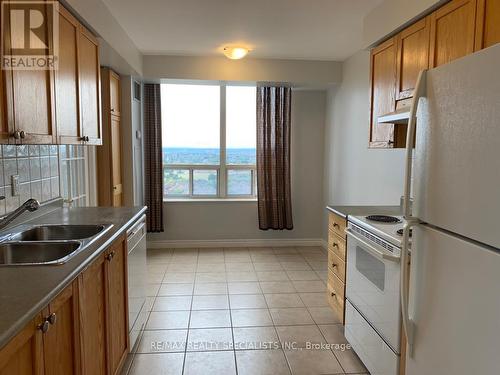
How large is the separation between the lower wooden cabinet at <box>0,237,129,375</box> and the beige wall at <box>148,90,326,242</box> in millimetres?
2889

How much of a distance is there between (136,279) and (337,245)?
1519mm

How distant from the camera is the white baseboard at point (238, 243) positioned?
202 inches

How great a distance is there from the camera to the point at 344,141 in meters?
4.46

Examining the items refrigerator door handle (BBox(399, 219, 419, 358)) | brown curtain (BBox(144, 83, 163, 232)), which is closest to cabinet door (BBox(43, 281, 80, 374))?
refrigerator door handle (BBox(399, 219, 419, 358))

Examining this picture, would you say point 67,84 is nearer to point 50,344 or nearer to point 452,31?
point 50,344

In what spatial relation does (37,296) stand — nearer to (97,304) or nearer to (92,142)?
(97,304)

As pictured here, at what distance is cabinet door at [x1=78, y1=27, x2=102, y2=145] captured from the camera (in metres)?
2.37

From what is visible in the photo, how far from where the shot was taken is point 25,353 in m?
1.08

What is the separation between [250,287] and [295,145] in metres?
2.27

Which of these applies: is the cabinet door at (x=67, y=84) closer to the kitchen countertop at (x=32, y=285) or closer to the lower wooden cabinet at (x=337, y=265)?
the kitchen countertop at (x=32, y=285)

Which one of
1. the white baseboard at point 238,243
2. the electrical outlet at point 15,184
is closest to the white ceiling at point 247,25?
the electrical outlet at point 15,184

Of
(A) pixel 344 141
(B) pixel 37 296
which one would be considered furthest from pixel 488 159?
(A) pixel 344 141

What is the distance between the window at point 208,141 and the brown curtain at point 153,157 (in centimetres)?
23

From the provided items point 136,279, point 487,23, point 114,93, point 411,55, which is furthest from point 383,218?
point 114,93
